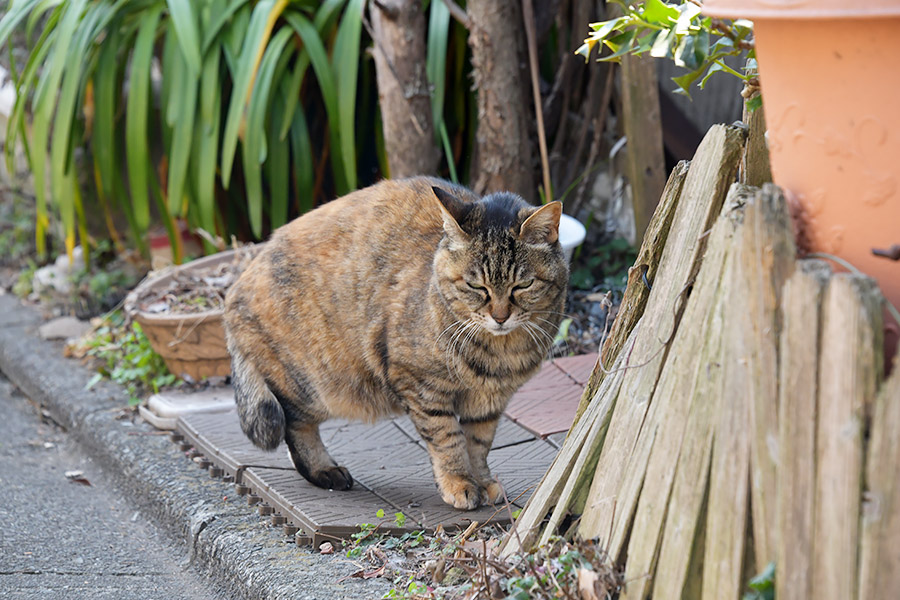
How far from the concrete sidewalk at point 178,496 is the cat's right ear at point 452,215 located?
85 centimetres

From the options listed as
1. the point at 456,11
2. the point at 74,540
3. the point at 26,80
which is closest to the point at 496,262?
the point at 74,540

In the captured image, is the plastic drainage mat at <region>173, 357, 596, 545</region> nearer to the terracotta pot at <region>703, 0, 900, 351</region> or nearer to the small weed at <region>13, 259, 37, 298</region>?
the terracotta pot at <region>703, 0, 900, 351</region>

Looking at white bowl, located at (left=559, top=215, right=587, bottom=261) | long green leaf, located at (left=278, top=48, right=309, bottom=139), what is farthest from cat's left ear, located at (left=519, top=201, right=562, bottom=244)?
long green leaf, located at (left=278, top=48, right=309, bottom=139)

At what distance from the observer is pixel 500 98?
12.7 feet

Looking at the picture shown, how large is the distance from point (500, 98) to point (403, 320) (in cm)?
163

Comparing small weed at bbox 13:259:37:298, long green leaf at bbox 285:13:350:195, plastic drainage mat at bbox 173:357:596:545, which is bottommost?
small weed at bbox 13:259:37:298

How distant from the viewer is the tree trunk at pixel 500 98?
3.80 m

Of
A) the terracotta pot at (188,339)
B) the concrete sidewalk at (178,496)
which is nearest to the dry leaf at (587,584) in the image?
the concrete sidewalk at (178,496)

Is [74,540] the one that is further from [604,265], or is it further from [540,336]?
[604,265]

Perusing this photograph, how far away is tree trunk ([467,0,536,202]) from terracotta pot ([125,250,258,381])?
4.10 ft

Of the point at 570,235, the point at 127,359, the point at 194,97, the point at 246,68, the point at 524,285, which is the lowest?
the point at 127,359

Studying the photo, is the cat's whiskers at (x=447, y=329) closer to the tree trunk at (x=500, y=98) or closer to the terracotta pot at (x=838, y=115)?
the terracotta pot at (x=838, y=115)

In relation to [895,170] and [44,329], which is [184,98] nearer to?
[44,329]

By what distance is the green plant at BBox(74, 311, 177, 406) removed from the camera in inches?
152
